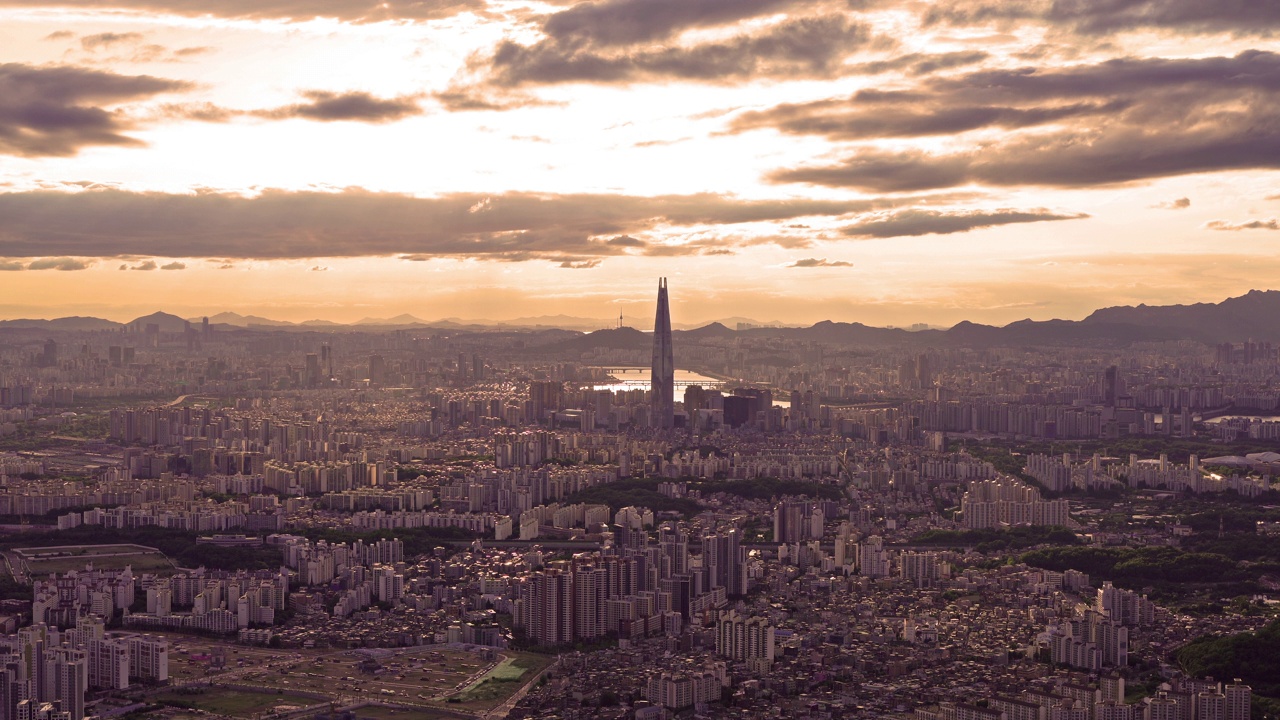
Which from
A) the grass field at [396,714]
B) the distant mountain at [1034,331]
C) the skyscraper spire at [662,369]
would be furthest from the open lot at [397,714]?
the distant mountain at [1034,331]

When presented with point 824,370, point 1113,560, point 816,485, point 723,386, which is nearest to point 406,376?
point 723,386

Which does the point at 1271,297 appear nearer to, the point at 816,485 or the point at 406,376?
the point at 406,376

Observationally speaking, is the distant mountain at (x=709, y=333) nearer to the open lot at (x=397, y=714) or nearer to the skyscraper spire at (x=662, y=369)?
the skyscraper spire at (x=662, y=369)

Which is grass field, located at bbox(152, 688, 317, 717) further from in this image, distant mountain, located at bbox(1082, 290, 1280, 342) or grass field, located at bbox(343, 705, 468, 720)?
distant mountain, located at bbox(1082, 290, 1280, 342)

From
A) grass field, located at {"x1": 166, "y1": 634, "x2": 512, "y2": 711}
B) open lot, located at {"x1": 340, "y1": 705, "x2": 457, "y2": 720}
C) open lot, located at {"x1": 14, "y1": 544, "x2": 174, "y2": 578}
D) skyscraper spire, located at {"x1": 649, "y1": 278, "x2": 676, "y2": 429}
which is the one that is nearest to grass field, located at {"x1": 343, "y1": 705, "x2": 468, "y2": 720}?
open lot, located at {"x1": 340, "y1": 705, "x2": 457, "y2": 720}

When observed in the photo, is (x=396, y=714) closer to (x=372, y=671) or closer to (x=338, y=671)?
(x=372, y=671)
